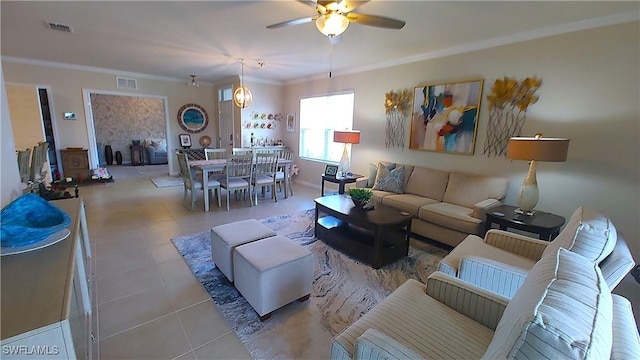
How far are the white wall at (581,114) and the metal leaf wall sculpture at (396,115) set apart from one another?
0.73 m

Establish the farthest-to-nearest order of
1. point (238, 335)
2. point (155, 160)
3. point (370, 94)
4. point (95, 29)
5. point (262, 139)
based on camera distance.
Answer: point (155, 160) < point (262, 139) < point (370, 94) < point (95, 29) < point (238, 335)

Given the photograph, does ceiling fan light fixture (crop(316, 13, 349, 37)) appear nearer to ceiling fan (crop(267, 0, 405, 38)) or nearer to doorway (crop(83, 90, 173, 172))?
ceiling fan (crop(267, 0, 405, 38))

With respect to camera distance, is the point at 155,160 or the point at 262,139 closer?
the point at 262,139

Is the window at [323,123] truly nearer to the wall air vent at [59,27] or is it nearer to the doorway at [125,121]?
the wall air vent at [59,27]

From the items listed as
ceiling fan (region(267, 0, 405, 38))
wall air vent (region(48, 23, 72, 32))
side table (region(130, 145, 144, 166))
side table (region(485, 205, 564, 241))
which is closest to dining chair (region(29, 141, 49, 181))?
wall air vent (region(48, 23, 72, 32))

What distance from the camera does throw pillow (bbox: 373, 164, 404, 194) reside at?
13.2 ft

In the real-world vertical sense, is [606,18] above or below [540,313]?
above

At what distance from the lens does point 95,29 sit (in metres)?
3.28

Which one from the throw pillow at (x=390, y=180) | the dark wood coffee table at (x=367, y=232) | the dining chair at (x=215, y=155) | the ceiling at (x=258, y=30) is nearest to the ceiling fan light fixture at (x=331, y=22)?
the ceiling at (x=258, y=30)

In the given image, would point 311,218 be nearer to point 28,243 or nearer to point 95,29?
point 28,243

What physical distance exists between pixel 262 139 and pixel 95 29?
3888 mm

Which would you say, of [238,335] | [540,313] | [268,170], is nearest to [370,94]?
[268,170]

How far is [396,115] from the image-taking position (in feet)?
14.7

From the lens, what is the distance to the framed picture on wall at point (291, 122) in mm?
6719
